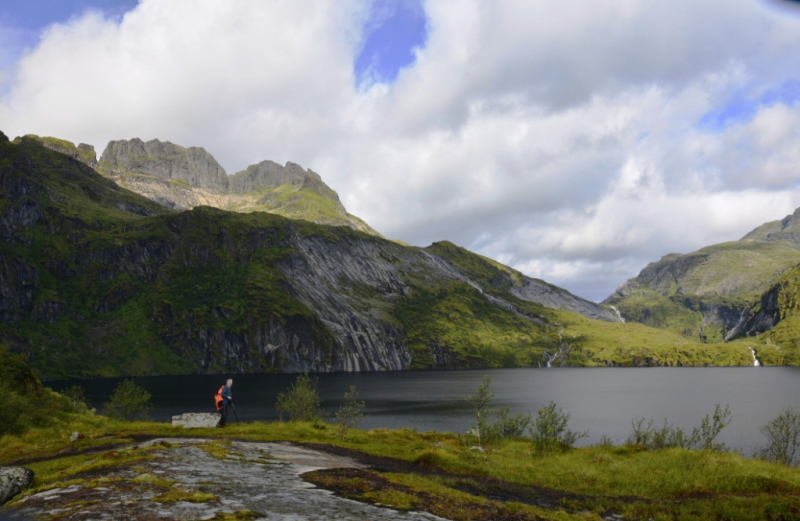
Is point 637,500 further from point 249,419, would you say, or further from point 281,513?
point 249,419

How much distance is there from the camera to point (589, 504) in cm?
2250

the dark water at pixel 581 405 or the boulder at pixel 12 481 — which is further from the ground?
the boulder at pixel 12 481

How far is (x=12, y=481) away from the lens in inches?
750

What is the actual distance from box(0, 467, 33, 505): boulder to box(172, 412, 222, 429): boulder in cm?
2449

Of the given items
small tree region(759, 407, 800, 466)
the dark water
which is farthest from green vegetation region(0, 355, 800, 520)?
the dark water

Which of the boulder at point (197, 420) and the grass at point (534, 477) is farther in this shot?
the boulder at point (197, 420)

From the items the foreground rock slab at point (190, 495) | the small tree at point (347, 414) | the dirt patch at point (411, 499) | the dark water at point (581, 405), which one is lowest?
the dark water at point (581, 405)

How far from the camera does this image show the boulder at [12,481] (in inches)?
725

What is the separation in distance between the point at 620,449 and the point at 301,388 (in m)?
59.4

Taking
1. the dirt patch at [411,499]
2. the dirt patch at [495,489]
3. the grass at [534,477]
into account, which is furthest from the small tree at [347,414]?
the dirt patch at [411,499]

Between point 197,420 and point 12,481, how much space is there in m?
26.9

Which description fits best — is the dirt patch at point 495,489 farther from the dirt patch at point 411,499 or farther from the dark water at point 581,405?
the dark water at point 581,405

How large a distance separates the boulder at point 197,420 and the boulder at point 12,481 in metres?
24.5

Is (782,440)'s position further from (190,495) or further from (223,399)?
(190,495)
